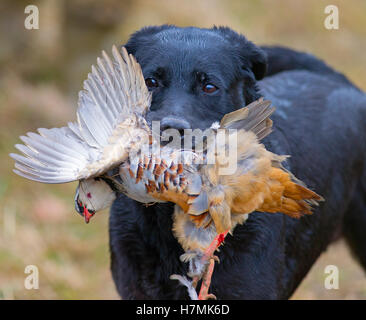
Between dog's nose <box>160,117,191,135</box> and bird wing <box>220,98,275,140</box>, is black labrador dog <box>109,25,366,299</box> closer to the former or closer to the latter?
dog's nose <box>160,117,191,135</box>

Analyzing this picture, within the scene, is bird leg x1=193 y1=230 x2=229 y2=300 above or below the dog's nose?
below

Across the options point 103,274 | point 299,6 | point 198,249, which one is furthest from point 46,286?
point 299,6

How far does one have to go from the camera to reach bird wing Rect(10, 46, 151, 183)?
2.52 metres

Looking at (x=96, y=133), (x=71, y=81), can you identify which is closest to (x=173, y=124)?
(x=96, y=133)

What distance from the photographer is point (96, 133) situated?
262cm

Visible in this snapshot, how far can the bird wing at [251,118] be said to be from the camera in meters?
2.64

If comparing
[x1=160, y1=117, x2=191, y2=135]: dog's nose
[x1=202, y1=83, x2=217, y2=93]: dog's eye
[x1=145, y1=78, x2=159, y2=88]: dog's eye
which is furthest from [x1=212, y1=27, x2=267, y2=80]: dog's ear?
[x1=160, y1=117, x2=191, y2=135]: dog's nose

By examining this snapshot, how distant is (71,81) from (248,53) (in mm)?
4292

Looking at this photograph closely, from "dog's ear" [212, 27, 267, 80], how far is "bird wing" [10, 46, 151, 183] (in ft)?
2.28

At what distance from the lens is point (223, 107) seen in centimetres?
301

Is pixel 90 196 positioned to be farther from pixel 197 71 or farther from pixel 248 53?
pixel 248 53
